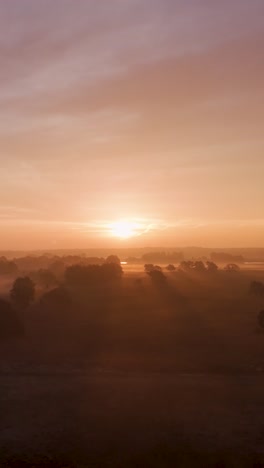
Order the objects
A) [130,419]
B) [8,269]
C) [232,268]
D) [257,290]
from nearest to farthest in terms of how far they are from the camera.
Answer: [130,419] → [257,290] → [8,269] → [232,268]

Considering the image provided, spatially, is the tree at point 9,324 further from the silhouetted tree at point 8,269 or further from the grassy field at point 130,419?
the silhouetted tree at point 8,269

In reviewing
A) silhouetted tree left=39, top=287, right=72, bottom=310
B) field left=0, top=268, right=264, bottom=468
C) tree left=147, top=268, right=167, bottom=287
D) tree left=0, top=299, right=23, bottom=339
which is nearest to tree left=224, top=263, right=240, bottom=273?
tree left=147, top=268, right=167, bottom=287

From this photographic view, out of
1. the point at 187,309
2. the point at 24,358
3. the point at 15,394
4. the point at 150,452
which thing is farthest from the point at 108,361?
the point at 187,309

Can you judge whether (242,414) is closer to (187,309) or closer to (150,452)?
(150,452)

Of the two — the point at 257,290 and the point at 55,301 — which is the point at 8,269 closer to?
the point at 257,290

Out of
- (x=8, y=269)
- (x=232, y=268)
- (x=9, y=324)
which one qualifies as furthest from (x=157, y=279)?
(x=8, y=269)

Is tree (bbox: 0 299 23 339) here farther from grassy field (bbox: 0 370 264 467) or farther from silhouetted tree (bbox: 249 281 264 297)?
silhouetted tree (bbox: 249 281 264 297)

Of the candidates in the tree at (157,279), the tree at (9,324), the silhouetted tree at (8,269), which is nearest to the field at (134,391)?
the tree at (9,324)
